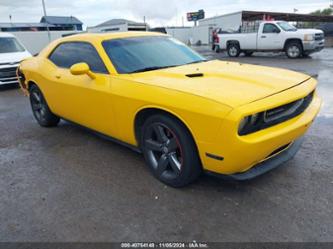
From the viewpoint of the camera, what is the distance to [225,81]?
293 cm

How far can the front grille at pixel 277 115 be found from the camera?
249 cm

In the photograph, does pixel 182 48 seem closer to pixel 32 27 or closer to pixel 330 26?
pixel 330 26

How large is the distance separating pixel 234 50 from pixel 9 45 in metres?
12.0

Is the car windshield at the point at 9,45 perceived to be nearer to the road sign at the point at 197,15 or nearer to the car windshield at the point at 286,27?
the car windshield at the point at 286,27

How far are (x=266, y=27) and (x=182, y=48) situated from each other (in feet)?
42.6

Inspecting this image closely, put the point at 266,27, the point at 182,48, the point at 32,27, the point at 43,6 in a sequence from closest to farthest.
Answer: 1. the point at 182,48
2. the point at 266,27
3. the point at 43,6
4. the point at 32,27

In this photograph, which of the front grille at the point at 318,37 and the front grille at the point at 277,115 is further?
the front grille at the point at 318,37

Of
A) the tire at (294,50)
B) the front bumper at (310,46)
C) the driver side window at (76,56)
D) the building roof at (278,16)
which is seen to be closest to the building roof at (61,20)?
the building roof at (278,16)

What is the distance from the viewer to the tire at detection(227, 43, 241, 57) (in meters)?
17.5

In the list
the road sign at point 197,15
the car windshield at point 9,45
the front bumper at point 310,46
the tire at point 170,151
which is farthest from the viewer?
the road sign at point 197,15

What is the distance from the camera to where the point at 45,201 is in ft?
9.70

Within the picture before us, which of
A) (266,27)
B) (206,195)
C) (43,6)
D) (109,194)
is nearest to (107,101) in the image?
(109,194)

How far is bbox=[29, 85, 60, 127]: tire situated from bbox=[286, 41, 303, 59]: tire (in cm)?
1314

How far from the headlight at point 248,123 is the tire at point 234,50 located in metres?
A: 16.0
